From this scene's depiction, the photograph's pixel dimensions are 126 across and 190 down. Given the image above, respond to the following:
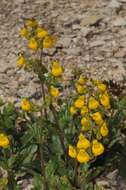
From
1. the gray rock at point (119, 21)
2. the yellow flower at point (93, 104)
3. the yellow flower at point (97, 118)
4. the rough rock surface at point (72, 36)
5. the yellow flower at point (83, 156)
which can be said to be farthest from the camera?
the gray rock at point (119, 21)

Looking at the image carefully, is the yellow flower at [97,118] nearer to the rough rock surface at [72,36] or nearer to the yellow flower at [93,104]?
the yellow flower at [93,104]

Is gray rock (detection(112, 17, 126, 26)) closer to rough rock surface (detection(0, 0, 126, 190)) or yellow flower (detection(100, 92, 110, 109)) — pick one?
rough rock surface (detection(0, 0, 126, 190))

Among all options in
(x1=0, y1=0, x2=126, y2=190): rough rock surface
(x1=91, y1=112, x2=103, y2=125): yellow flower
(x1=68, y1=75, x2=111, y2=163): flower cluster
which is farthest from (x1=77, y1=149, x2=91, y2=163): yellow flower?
(x1=0, y1=0, x2=126, y2=190): rough rock surface

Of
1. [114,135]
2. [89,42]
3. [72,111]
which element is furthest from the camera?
[89,42]

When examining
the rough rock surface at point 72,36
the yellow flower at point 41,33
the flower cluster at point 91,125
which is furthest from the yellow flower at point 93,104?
the rough rock surface at point 72,36

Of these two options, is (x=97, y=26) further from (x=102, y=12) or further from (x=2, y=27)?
(x=2, y=27)

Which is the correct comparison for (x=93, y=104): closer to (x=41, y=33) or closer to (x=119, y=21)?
(x=41, y=33)

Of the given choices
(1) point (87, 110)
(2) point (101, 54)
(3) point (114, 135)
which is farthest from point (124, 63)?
(1) point (87, 110)

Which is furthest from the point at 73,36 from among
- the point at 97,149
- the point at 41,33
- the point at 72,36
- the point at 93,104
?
the point at 97,149
